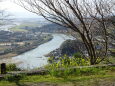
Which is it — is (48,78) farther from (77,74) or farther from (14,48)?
(14,48)

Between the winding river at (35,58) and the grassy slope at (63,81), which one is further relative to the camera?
the winding river at (35,58)

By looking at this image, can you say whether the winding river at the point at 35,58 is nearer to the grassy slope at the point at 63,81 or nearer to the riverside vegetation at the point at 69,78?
the riverside vegetation at the point at 69,78

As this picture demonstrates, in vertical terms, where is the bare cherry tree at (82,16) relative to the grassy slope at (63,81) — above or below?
above

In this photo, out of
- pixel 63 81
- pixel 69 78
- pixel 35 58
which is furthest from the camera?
pixel 35 58

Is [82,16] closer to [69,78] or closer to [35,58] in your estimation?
[69,78]

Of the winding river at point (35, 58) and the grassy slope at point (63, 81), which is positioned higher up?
the grassy slope at point (63, 81)

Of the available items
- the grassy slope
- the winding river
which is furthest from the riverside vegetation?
the winding river

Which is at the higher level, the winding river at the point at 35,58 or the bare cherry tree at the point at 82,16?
the bare cherry tree at the point at 82,16

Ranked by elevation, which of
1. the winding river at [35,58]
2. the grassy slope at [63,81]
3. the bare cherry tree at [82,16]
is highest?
the bare cherry tree at [82,16]

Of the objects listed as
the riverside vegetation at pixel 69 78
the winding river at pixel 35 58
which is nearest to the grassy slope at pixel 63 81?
the riverside vegetation at pixel 69 78

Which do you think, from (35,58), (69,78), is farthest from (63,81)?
(35,58)

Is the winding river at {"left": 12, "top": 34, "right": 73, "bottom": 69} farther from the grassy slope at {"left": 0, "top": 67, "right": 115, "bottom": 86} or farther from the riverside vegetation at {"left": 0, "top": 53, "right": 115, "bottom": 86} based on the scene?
the grassy slope at {"left": 0, "top": 67, "right": 115, "bottom": 86}
